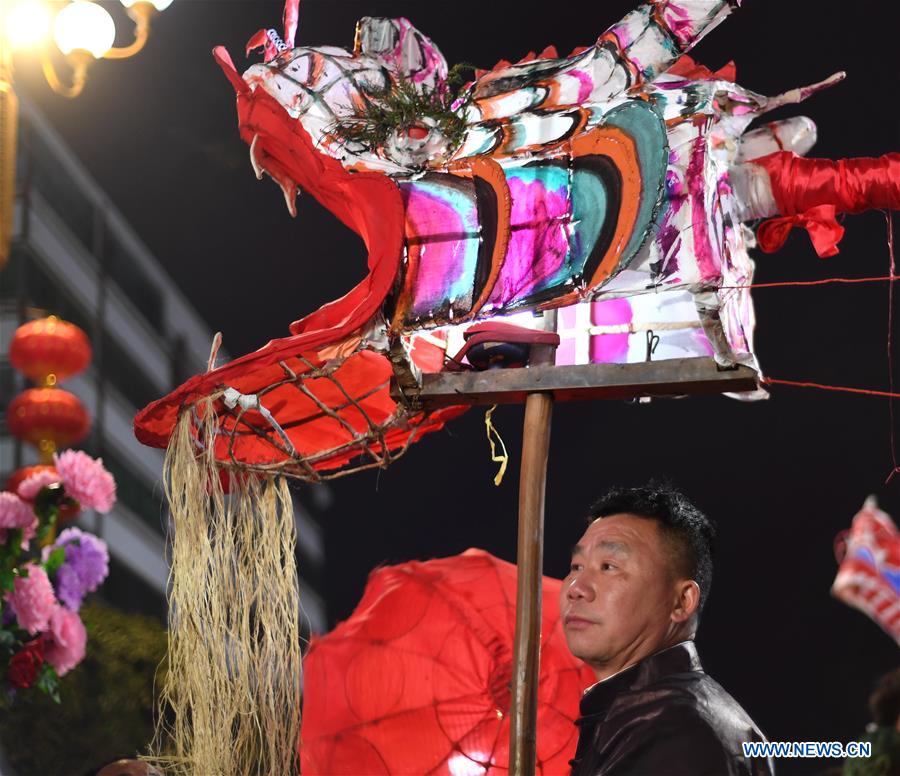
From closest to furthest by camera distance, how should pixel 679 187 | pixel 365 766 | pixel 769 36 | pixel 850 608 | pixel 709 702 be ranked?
1. pixel 709 702
2. pixel 679 187
3. pixel 365 766
4. pixel 850 608
5. pixel 769 36

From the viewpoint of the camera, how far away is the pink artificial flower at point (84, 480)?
3465 millimetres

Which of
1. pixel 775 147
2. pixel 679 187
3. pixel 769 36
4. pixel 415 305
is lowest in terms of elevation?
pixel 415 305

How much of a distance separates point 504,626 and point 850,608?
0.93m

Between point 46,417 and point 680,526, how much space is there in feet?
7.54

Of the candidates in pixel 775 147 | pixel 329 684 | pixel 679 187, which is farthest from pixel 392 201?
pixel 329 684

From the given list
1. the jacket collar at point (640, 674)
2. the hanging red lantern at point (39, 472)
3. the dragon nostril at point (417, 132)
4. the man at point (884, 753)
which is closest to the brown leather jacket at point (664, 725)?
the jacket collar at point (640, 674)

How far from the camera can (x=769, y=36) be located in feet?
11.7

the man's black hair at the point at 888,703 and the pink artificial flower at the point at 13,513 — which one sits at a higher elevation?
the pink artificial flower at the point at 13,513

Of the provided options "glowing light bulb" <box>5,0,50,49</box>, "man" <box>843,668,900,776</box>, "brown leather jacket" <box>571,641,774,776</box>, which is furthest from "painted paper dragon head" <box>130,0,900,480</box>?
"glowing light bulb" <box>5,0,50,49</box>

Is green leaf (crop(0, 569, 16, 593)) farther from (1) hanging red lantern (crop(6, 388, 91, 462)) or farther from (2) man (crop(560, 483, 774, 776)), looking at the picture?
(2) man (crop(560, 483, 774, 776))

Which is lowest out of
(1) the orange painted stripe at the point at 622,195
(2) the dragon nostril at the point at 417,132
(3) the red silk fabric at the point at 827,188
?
(1) the orange painted stripe at the point at 622,195

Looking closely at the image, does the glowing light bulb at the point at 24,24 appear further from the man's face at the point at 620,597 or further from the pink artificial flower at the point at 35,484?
the man's face at the point at 620,597

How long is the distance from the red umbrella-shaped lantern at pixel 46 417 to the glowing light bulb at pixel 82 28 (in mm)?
1035

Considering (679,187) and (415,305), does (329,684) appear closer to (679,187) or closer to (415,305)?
(415,305)
